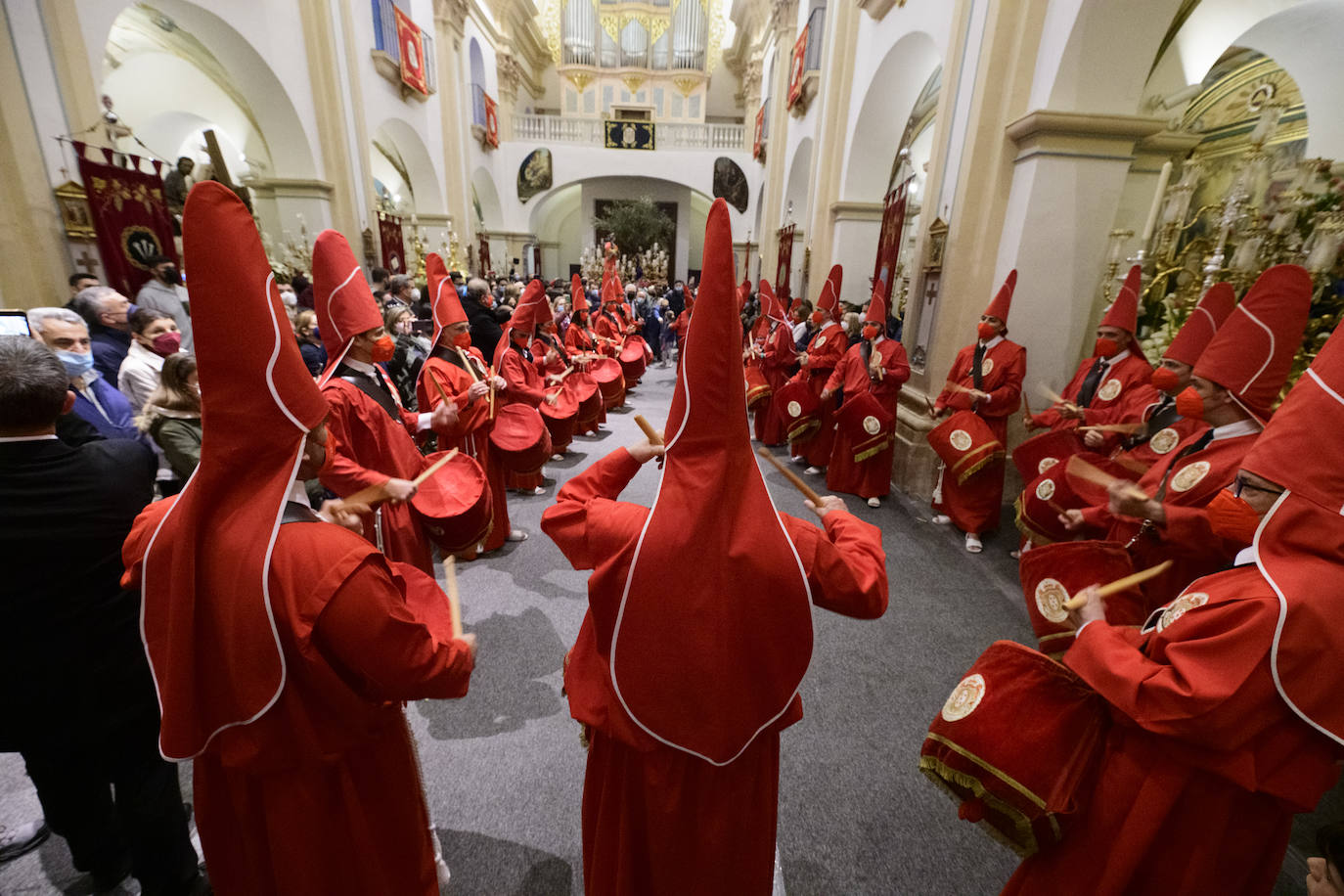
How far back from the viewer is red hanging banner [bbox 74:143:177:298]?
178 inches

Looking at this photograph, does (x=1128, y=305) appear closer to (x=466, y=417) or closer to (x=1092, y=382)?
(x=1092, y=382)

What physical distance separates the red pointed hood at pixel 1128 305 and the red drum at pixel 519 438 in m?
3.78

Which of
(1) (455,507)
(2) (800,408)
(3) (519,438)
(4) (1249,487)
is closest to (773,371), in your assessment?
(2) (800,408)

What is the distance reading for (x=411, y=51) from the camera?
10.4m

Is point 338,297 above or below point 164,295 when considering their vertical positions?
above

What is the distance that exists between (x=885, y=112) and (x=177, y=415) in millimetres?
8074

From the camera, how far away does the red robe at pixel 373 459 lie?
210cm

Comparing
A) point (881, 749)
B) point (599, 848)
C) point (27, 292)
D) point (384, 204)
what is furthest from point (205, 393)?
point (384, 204)

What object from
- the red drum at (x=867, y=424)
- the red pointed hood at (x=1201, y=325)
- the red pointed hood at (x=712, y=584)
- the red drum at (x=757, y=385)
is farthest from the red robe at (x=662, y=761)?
the red drum at (x=757, y=385)

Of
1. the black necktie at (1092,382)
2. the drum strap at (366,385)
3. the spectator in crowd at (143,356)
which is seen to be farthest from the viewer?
the black necktie at (1092,382)

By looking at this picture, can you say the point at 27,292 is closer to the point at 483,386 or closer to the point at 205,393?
the point at 483,386

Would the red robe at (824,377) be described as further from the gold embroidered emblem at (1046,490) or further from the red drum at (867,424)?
the gold embroidered emblem at (1046,490)

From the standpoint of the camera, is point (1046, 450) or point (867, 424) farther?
point (867, 424)

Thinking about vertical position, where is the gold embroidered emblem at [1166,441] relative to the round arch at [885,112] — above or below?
below
